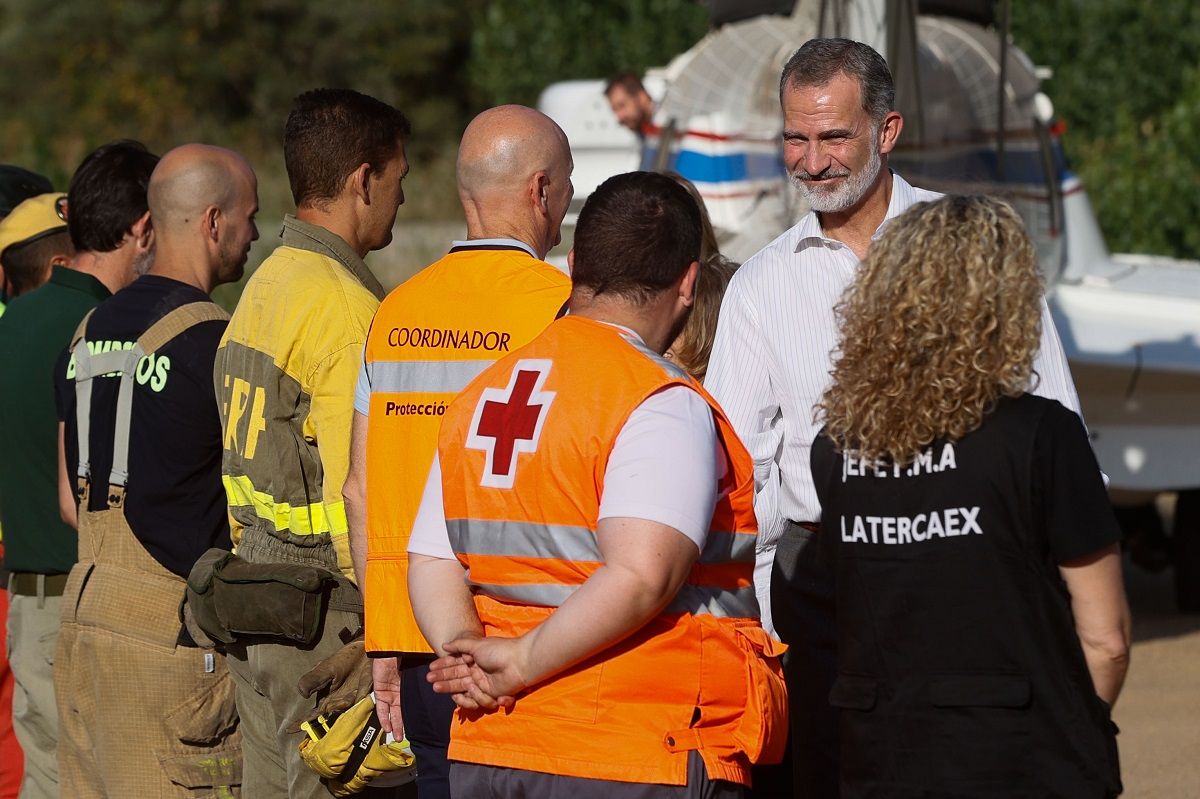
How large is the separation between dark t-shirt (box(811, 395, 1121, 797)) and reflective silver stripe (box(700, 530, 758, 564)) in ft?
0.87

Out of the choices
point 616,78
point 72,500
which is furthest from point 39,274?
point 616,78

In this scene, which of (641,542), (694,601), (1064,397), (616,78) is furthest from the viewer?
(616,78)

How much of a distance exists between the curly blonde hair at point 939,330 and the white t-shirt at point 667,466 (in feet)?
0.94

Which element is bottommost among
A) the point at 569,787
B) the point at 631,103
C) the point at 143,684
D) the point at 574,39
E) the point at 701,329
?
the point at 143,684

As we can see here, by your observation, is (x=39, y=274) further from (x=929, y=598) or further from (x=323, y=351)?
(x=929, y=598)

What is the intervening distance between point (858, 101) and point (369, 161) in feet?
4.25

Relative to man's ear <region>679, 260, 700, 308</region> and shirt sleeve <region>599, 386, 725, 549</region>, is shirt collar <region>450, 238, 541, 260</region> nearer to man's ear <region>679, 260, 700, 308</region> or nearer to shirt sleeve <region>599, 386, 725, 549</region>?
man's ear <region>679, 260, 700, 308</region>

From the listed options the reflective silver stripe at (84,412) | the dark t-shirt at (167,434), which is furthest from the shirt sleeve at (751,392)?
the reflective silver stripe at (84,412)

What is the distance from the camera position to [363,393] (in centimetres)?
371

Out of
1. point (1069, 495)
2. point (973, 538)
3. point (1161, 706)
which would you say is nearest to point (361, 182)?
point (973, 538)

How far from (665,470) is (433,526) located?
23.3 inches

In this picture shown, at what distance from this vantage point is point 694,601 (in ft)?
9.56

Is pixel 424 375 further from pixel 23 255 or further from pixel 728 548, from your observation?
pixel 23 255

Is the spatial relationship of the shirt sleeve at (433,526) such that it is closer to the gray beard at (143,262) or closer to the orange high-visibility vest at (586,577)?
the orange high-visibility vest at (586,577)
